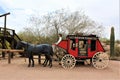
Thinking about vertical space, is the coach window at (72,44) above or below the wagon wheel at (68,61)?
above

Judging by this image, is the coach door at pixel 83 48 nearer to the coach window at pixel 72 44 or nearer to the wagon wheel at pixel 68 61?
the coach window at pixel 72 44

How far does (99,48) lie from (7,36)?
28.7ft

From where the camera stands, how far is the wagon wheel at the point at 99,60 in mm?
13227

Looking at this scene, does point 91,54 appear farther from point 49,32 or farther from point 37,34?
point 37,34

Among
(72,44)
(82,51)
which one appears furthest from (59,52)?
(82,51)

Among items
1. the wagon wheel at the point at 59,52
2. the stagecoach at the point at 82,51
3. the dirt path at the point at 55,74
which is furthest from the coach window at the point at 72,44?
the dirt path at the point at 55,74

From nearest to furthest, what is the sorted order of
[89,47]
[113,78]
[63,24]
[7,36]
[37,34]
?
[113,78]
[89,47]
[7,36]
[63,24]
[37,34]

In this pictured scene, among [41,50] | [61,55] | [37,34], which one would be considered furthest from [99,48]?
[37,34]

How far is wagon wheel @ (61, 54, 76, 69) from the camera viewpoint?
13026 mm

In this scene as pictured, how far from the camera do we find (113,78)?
10258 millimetres

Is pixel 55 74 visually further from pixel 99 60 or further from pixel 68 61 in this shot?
pixel 99 60

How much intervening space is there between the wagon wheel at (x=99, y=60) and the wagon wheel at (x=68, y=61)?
122 centimetres

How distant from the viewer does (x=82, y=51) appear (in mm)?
13484

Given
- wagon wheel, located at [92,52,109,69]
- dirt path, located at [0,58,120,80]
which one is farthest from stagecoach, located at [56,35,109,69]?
dirt path, located at [0,58,120,80]
